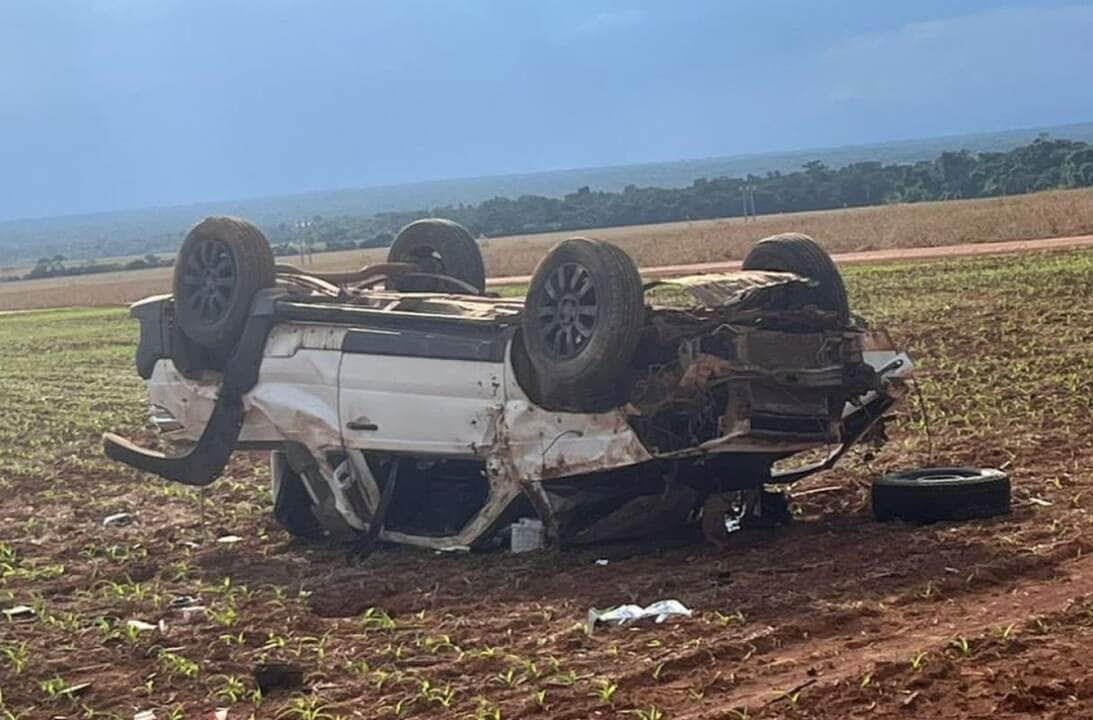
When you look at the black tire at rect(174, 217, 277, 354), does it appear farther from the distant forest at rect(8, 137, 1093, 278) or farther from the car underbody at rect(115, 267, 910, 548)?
the distant forest at rect(8, 137, 1093, 278)

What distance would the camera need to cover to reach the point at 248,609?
802 cm

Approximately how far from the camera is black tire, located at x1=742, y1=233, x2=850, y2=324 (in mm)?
9008

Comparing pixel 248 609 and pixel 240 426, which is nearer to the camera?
pixel 248 609

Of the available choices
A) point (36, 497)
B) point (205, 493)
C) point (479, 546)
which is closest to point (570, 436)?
point (479, 546)

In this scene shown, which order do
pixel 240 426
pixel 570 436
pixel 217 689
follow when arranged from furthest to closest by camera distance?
pixel 240 426
pixel 570 436
pixel 217 689

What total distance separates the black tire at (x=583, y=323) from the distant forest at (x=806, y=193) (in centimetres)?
7991

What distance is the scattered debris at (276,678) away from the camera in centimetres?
646

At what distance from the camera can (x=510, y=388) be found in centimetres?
861

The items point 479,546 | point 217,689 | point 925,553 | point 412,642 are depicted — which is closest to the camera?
point 217,689

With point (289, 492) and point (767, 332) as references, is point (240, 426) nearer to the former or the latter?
point (289, 492)

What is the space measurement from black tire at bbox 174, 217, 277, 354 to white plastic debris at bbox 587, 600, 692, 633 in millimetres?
3623

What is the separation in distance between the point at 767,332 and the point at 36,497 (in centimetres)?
637

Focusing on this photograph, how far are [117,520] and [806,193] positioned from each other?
94877mm

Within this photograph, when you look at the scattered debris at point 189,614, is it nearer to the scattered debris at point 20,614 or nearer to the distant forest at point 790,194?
the scattered debris at point 20,614
